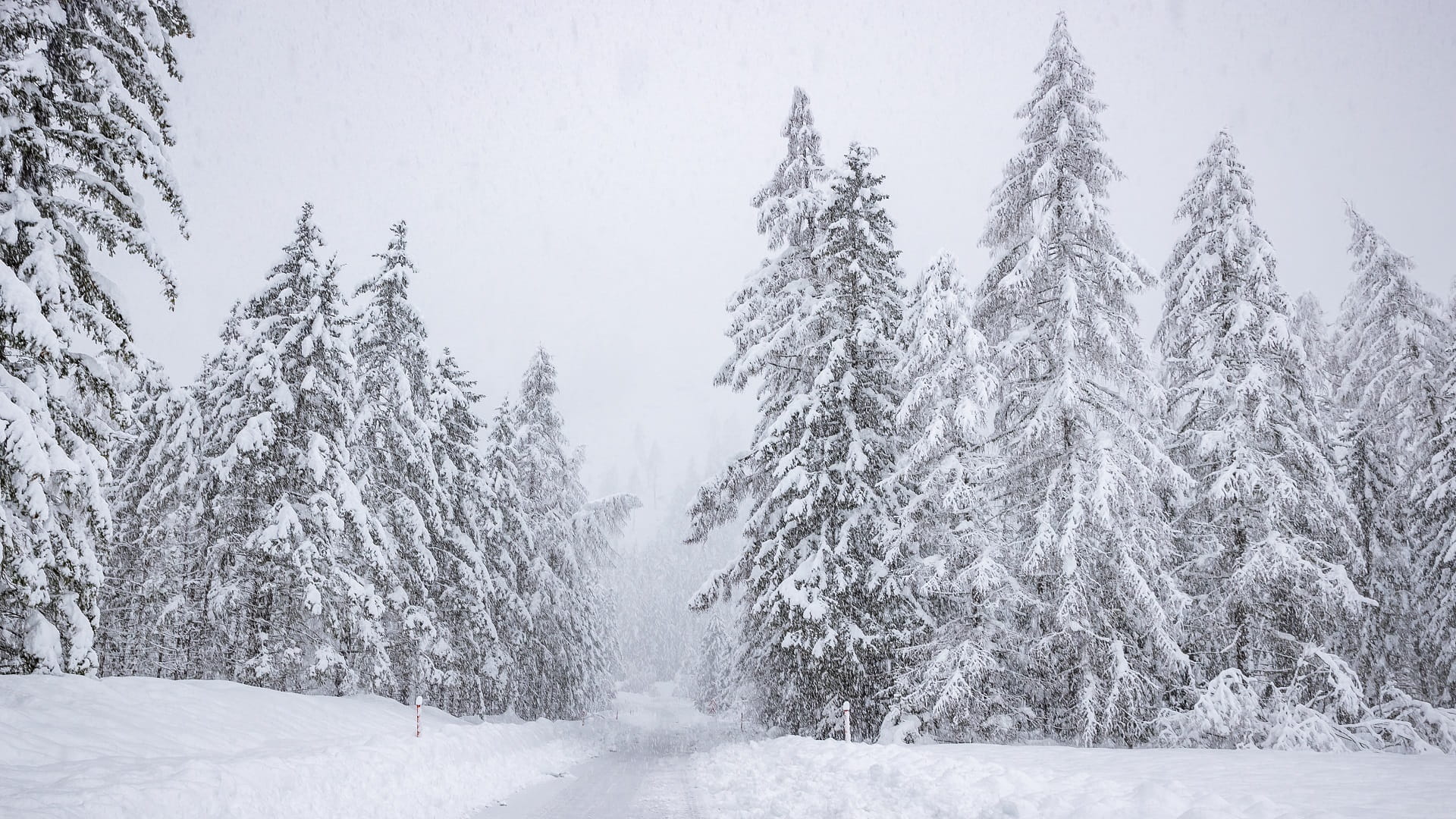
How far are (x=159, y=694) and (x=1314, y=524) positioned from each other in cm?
2018

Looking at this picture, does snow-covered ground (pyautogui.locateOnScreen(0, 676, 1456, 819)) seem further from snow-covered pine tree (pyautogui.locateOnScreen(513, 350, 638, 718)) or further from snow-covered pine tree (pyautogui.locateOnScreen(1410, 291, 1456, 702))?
snow-covered pine tree (pyautogui.locateOnScreen(513, 350, 638, 718))

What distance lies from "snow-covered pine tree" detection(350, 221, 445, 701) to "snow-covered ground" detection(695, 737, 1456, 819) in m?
11.7

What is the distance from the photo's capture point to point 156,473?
79.7 feet

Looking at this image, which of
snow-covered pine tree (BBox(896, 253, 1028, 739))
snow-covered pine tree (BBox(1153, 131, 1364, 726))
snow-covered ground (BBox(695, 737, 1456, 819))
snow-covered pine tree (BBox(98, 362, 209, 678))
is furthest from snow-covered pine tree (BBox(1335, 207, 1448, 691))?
snow-covered pine tree (BBox(98, 362, 209, 678))

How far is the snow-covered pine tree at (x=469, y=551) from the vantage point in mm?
21891

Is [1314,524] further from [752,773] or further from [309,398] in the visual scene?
[309,398]

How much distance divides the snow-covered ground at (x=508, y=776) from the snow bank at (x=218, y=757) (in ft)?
0.09

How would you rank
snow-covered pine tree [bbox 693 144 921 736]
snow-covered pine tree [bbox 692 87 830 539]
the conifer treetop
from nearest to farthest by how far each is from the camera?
snow-covered pine tree [bbox 693 144 921 736], snow-covered pine tree [bbox 692 87 830 539], the conifer treetop

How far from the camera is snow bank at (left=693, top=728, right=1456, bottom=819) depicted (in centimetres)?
579

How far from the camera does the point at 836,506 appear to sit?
1553 cm

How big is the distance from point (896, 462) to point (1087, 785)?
359 inches

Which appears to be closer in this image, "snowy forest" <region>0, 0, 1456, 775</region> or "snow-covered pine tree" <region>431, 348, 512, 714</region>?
"snowy forest" <region>0, 0, 1456, 775</region>

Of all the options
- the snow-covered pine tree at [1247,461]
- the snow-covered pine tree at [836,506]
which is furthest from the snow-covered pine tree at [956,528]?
the snow-covered pine tree at [1247,461]

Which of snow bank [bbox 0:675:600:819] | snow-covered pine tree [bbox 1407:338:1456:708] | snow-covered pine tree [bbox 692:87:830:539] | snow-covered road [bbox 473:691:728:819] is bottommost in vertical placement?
snow-covered road [bbox 473:691:728:819]
